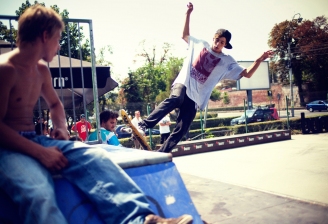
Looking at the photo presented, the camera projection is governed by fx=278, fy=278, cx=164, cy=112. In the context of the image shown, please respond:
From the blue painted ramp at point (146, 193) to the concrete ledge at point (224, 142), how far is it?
7.51 metres

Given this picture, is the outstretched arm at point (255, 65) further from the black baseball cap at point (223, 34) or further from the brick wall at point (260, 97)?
the brick wall at point (260, 97)

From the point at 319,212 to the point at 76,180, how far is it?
122 inches

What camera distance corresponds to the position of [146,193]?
1701 millimetres

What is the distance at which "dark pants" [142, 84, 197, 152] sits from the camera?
372 centimetres

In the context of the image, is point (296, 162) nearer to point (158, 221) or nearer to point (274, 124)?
point (158, 221)

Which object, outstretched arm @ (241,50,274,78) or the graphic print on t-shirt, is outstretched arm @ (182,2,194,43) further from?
outstretched arm @ (241,50,274,78)

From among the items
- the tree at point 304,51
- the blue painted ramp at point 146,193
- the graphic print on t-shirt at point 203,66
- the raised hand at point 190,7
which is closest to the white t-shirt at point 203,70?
the graphic print on t-shirt at point 203,66

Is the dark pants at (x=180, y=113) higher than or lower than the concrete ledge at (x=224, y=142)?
higher

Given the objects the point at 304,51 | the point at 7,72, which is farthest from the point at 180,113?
the point at 304,51

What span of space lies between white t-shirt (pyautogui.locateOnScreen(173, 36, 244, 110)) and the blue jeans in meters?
2.44

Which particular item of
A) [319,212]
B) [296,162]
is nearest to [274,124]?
[296,162]

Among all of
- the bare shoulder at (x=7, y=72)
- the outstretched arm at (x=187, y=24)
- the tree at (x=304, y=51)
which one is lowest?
the bare shoulder at (x=7, y=72)

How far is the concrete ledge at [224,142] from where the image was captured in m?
9.73

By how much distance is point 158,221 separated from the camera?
1372mm
